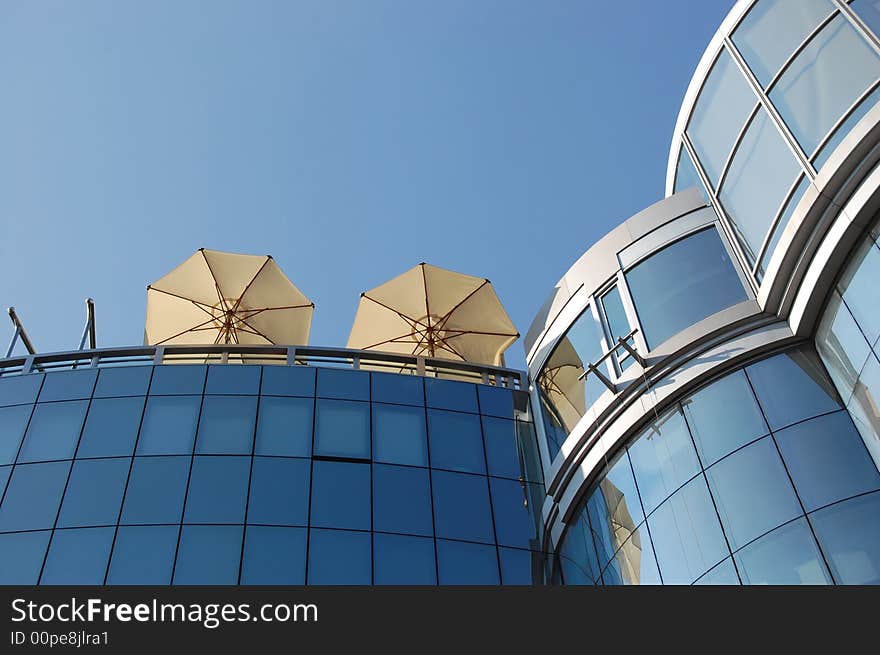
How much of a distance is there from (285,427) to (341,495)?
8.05 feet

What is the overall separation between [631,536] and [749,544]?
2986 mm

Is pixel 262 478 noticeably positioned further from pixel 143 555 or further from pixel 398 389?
pixel 398 389

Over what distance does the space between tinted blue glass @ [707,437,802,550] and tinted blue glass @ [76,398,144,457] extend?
1325cm

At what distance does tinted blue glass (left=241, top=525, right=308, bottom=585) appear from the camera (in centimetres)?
2080

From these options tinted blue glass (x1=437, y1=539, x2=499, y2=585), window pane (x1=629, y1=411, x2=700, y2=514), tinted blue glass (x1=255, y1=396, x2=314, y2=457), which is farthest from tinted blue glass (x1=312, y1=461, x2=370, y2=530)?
window pane (x1=629, y1=411, x2=700, y2=514)

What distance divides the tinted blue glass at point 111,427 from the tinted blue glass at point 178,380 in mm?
597

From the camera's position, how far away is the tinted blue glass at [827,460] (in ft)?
52.1

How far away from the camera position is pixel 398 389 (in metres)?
25.4

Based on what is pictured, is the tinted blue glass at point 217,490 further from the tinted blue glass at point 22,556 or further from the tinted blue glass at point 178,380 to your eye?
the tinted blue glass at point 22,556

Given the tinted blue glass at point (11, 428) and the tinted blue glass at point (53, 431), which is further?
the tinted blue glass at point (11, 428)

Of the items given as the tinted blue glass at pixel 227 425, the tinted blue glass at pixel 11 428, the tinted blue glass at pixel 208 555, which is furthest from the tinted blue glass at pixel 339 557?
the tinted blue glass at pixel 11 428

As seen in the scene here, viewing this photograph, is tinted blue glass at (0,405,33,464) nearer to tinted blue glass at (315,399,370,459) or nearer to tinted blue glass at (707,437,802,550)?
tinted blue glass at (315,399,370,459)

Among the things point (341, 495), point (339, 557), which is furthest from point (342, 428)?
point (339, 557)
